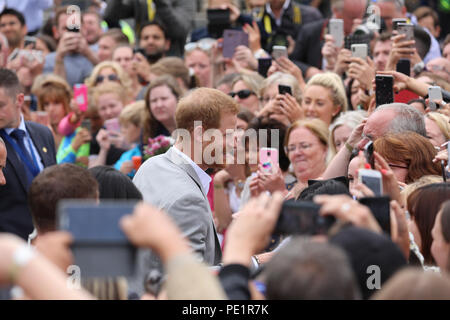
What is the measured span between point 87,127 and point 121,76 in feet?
3.37

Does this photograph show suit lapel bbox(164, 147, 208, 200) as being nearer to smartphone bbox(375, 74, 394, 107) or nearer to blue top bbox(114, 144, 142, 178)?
smartphone bbox(375, 74, 394, 107)

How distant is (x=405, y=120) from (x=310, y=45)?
4185 millimetres

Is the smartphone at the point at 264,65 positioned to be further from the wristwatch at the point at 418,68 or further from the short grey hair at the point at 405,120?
the short grey hair at the point at 405,120

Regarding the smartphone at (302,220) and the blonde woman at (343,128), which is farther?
the blonde woman at (343,128)

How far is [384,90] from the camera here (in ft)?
17.9

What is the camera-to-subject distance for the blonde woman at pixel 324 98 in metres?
6.85

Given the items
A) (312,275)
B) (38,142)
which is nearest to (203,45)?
(38,142)

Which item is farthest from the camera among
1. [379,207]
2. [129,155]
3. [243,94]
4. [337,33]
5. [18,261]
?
[337,33]

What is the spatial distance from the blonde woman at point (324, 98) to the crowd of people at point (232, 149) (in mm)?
17

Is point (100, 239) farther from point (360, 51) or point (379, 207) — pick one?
point (360, 51)

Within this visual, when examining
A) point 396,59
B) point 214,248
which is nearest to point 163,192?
point 214,248

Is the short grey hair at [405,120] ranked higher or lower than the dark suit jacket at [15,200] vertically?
higher

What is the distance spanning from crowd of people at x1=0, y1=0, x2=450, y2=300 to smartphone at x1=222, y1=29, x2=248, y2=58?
0.02 metres

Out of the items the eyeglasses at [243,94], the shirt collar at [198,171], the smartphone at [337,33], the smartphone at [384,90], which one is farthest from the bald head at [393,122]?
the smartphone at [337,33]
